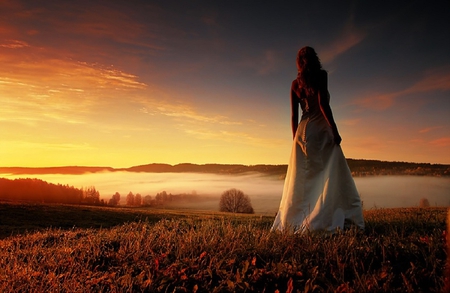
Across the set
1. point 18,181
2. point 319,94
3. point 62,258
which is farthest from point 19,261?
point 18,181

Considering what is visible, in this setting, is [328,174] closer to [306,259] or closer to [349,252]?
[349,252]

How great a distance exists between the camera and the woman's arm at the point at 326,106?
10.0m

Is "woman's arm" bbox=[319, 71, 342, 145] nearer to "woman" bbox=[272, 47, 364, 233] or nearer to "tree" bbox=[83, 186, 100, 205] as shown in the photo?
"woman" bbox=[272, 47, 364, 233]

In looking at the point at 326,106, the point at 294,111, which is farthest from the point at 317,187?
the point at 294,111

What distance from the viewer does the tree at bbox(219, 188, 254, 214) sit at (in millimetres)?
94500

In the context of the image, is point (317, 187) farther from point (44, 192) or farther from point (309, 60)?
point (44, 192)

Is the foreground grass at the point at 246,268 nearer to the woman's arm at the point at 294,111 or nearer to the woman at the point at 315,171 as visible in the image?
the woman at the point at 315,171

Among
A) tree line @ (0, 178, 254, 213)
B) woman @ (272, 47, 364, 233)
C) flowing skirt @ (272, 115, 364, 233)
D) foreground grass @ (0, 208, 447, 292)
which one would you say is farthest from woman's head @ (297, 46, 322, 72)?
tree line @ (0, 178, 254, 213)

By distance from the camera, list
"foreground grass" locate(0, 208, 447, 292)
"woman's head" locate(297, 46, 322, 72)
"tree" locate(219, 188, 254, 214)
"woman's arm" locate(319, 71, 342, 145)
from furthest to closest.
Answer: "tree" locate(219, 188, 254, 214) < "woman's arm" locate(319, 71, 342, 145) < "woman's head" locate(297, 46, 322, 72) < "foreground grass" locate(0, 208, 447, 292)

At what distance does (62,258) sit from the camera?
8.73 m

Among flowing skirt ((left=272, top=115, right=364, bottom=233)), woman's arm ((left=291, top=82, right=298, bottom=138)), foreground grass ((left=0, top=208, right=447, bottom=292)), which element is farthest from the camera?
woman's arm ((left=291, top=82, right=298, bottom=138))

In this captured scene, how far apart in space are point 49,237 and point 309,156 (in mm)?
10473

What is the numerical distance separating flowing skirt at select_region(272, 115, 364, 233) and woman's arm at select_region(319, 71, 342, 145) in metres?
0.19

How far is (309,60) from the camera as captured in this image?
9891 millimetres
